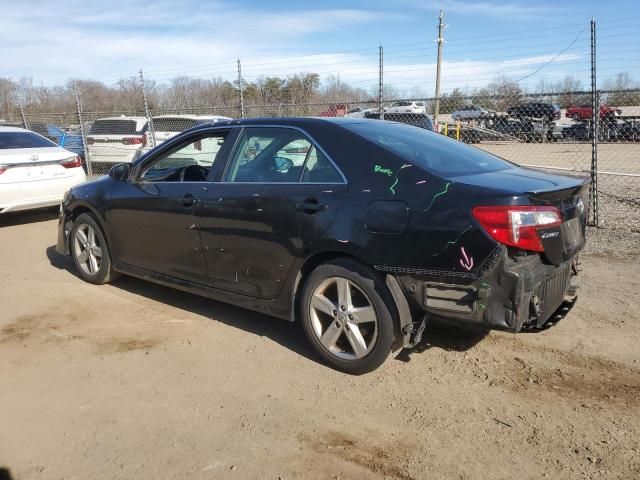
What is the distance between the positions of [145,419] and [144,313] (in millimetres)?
1791

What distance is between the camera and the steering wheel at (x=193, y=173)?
4.48 meters

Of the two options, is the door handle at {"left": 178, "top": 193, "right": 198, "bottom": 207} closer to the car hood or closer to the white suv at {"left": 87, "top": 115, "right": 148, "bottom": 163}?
the car hood

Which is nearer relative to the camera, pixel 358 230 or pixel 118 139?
pixel 358 230

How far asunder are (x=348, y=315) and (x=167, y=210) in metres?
1.91

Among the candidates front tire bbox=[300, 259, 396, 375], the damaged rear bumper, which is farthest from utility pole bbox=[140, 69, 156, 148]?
the damaged rear bumper

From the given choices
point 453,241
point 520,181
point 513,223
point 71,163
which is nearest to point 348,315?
point 453,241

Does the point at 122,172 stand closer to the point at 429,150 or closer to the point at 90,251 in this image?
the point at 90,251

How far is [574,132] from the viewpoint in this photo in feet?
51.6

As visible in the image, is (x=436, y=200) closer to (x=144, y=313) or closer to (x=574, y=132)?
(x=144, y=313)

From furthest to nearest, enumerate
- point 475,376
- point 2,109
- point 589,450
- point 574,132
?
point 2,109 < point 574,132 < point 475,376 < point 589,450

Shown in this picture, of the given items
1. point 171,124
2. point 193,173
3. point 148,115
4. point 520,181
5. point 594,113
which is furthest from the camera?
point 171,124

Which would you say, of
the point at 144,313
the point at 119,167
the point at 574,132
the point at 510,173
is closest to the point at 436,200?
the point at 510,173

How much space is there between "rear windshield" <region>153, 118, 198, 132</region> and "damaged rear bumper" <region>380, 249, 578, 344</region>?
35.3ft

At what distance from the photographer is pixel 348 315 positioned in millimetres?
3539
